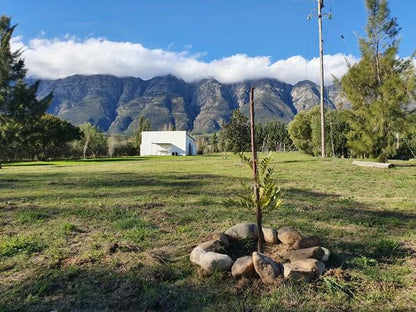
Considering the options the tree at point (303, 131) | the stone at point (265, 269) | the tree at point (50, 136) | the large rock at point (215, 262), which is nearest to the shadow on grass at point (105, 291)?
the large rock at point (215, 262)

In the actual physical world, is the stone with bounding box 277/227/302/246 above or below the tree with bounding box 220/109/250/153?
below

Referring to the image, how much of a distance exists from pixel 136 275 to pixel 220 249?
1.14 metres

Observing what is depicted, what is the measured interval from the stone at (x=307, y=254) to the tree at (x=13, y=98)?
1331 inches

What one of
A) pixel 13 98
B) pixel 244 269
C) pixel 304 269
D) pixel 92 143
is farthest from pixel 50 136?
pixel 304 269

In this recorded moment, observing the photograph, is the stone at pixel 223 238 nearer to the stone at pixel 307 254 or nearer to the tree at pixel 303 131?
the stone at pixel 307 254

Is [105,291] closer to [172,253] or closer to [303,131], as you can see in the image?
[172,253]

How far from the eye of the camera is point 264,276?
11.5ft

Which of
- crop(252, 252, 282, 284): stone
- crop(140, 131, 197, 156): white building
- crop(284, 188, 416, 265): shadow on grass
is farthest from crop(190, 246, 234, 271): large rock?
crop(140, 131, 197, 156): white building

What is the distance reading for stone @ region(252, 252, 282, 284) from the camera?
11.5 ft

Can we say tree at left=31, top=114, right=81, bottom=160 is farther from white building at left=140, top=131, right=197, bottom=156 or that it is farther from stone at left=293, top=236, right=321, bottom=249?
stone at left=293, top=236, right=321, bottom=249

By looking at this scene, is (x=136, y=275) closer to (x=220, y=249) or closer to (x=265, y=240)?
(x=220, y=249)

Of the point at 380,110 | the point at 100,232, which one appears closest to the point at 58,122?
the point at 380,110

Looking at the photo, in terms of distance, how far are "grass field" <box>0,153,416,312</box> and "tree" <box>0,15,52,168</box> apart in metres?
26.9

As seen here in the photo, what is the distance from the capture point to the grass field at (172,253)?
3.20m
